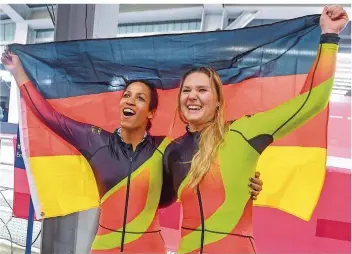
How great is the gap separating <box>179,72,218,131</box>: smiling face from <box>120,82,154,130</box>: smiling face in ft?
0.51

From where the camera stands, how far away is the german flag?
149cm

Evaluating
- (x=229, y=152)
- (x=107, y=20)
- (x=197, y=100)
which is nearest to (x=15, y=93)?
(x=107, y=20)

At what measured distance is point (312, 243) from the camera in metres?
1.60

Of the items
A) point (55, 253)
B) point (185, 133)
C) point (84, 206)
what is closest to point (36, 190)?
point (84, 206)

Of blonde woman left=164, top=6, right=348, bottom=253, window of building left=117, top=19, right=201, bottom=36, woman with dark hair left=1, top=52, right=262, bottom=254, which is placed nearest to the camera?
blonde woman left=164, top=6, right=348, bottom=253

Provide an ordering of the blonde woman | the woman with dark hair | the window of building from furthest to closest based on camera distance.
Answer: the window of building
the woman with dark hair
the blonde woman

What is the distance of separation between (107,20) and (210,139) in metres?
0.86

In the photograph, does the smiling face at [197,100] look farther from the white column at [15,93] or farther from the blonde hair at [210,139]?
the white column at [15,93]

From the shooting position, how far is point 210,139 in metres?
1.53

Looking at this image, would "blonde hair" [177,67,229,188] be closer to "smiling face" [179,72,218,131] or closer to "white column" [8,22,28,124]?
"smiling face" [179,72,218,131]

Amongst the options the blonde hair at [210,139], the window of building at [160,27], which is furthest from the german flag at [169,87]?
the window of building at [160,27]

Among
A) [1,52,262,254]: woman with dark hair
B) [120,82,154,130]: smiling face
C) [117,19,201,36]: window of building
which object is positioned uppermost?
[117,19,201,36]: window of building

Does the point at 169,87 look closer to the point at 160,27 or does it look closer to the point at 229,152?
the point at 229,152

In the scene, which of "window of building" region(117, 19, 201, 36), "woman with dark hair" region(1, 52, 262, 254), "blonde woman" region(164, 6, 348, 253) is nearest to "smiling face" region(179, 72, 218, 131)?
"blonde woman" region(164, 6, 348, 253)
